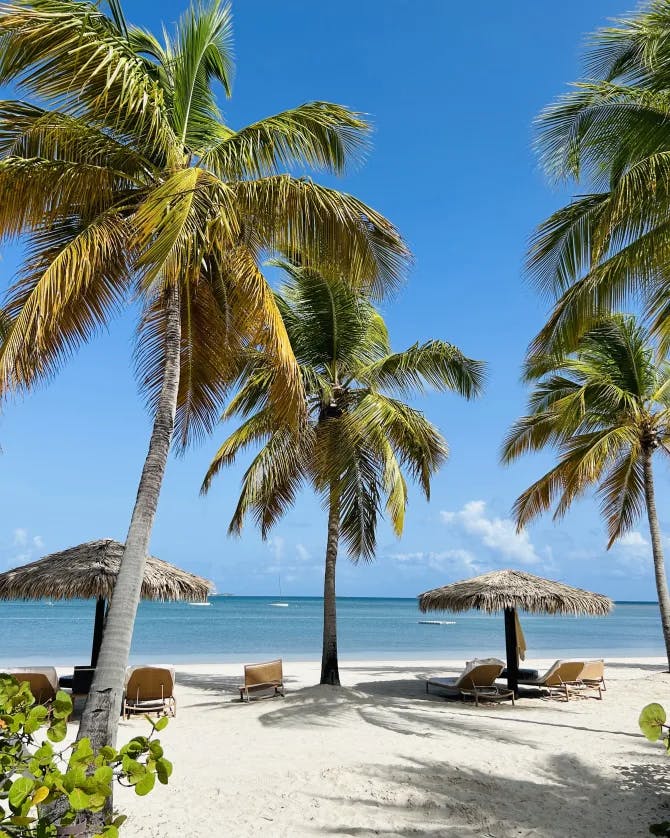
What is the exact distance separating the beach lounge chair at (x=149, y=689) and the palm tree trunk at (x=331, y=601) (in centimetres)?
257

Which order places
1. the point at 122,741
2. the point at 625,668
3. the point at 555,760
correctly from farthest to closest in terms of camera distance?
1. the point at 625,668
2. the point at 122,741
3. the point at 555,760

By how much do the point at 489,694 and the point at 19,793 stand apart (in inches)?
386

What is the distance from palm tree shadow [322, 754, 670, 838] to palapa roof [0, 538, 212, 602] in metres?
4.85

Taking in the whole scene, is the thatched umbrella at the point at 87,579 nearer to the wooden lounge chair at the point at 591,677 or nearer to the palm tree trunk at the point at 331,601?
the palm tree trunk at the point at 331,601

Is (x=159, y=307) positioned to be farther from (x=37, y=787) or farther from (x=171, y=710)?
(x=37, y=787)

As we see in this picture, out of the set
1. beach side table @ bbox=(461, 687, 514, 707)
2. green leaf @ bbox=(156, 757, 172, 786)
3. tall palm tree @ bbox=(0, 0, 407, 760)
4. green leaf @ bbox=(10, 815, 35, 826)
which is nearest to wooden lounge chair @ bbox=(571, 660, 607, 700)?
beach side table @ bbox=(461, 687, 514, 707)

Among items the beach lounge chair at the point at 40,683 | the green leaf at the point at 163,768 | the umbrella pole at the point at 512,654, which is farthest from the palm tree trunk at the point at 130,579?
the umbrella pole at the point at 512,654

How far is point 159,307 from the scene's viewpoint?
7164 millimetres

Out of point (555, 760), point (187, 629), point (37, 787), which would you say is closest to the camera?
point (37, 787)

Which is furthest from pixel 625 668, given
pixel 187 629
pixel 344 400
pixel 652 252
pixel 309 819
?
pixel 187 629

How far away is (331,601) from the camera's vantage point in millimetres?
11203

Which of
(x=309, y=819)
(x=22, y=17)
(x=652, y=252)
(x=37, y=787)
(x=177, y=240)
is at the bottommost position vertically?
(x=309, y=819)

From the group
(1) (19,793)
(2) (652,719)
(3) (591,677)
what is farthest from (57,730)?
(3) (591,677)

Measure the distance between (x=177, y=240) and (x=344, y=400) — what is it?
21.6 ft
